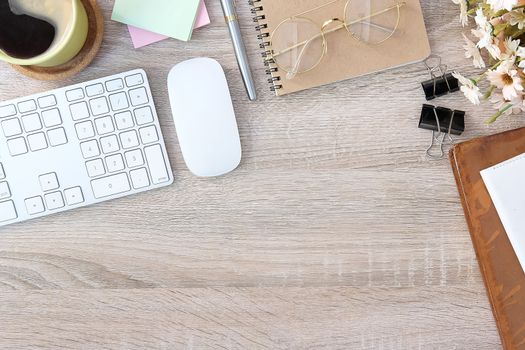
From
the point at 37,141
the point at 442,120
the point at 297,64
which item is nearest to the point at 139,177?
the point at 37,141

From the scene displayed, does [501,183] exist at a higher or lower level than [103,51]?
lower

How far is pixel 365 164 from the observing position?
0.76m

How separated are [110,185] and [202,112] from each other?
142 mm

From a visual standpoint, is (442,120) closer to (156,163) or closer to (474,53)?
(474,53)

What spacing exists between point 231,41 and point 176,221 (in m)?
0.23

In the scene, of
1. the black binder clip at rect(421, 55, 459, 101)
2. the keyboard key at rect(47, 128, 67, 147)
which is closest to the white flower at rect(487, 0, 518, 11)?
the black binder clip at rect(421, 55, 459, 101)

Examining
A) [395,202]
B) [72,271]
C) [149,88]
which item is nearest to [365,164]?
[395,202]

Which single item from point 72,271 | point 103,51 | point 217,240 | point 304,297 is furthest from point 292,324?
point 103,51

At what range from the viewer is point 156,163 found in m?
0.73

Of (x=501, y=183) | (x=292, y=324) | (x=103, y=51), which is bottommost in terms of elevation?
(x=292, y=324)

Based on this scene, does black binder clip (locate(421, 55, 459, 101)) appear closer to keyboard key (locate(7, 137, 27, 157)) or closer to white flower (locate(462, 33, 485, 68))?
white flower (locate(462, 33, 485, 68))

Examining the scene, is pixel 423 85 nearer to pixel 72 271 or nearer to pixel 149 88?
pixel 149 88

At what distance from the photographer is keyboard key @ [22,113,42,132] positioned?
725mm

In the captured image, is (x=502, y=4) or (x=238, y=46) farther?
(x=238, y=46)
